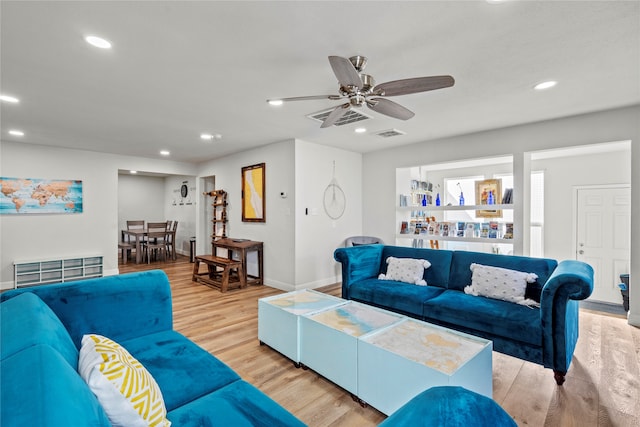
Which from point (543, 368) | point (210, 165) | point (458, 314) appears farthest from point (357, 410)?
point (210, 165)

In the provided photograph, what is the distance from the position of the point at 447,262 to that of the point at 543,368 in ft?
3.97

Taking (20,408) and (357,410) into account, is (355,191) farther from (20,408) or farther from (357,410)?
(20,408)

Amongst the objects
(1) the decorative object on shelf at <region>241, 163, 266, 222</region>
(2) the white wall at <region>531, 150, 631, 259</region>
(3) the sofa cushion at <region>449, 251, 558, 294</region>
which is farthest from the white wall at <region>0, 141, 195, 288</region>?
(2) the white wall at <region>531, 150, 631, 259</region>

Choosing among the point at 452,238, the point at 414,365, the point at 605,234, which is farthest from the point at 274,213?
the point at 605,234

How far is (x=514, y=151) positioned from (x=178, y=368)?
4.45 metres

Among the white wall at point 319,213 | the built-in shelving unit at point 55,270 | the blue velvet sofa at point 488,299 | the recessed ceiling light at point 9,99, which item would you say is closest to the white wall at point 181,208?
the built-in shelving unit at point 55,270

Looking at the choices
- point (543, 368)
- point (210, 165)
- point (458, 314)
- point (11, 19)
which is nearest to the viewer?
point (11, 19)

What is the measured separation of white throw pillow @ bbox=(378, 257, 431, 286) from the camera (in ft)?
11.1

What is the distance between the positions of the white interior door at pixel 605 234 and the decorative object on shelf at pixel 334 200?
12.7 ft

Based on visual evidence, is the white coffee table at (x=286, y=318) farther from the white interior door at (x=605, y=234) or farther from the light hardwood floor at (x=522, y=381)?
the white interior door at (x=605, y=234)

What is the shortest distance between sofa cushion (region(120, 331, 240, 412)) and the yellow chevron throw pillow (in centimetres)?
29

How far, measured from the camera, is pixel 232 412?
4.05ft

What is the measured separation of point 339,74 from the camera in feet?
6.47

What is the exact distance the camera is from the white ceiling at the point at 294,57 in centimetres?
176
